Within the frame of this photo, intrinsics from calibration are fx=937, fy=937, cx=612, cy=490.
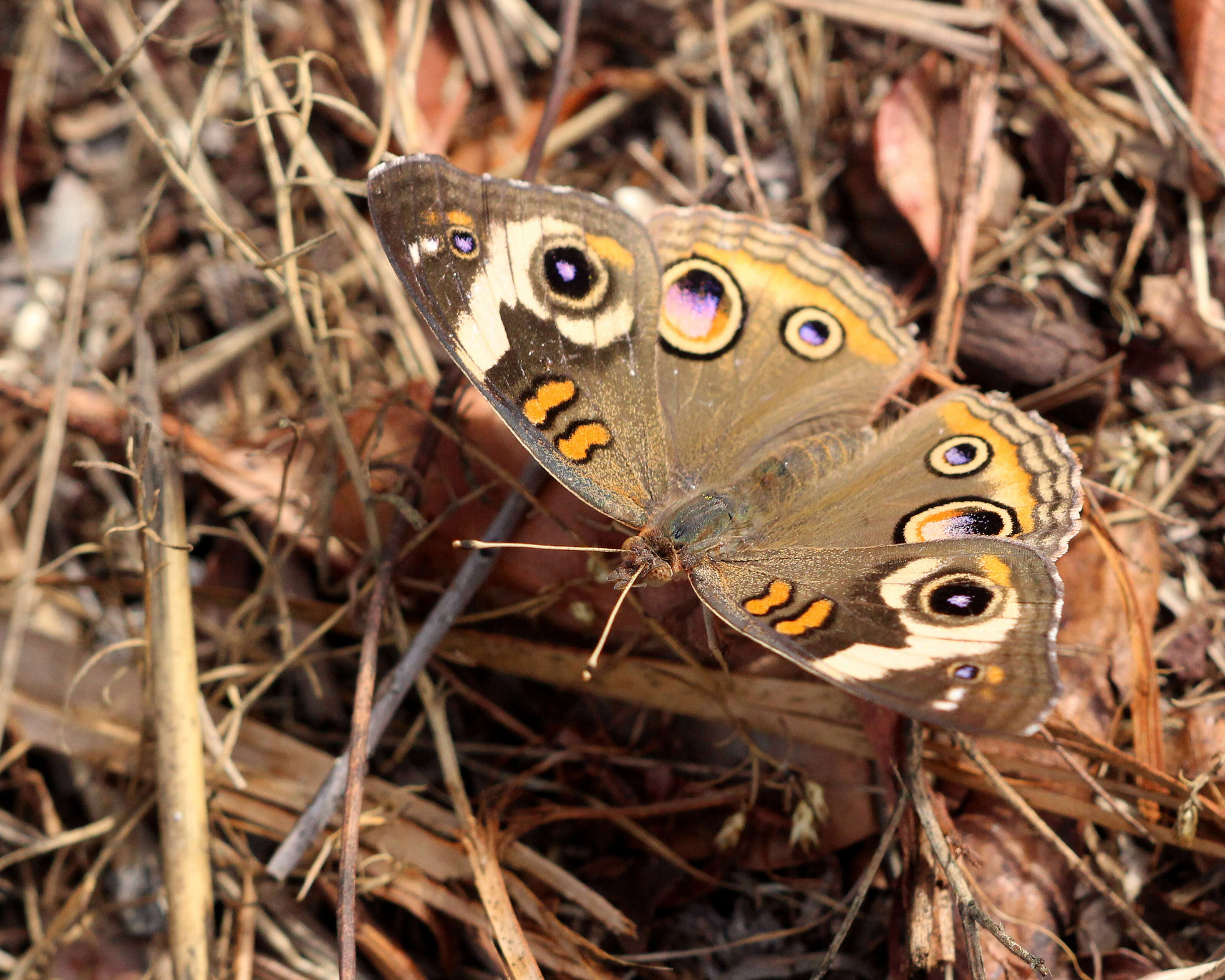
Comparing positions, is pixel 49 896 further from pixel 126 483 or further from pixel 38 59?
pixel 38 59

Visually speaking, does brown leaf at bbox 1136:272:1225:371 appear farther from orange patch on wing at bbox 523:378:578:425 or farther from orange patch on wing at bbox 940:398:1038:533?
orange patch on wing at bbox 523:378:578:425

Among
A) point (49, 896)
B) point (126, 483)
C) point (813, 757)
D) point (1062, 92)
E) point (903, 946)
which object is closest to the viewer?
point (903, 946)

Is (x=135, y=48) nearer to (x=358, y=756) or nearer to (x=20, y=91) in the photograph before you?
(x=20, y=91)

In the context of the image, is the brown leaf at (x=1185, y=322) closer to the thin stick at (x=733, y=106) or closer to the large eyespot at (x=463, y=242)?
the thin stick at (x=733, y=106)

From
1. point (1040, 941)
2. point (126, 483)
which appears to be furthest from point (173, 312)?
point (1040, 941)

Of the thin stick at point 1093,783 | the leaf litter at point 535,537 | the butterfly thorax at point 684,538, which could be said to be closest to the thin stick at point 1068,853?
the leaf litter at point 535,537

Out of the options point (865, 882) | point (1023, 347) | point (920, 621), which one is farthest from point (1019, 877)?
point (1023, 347)
